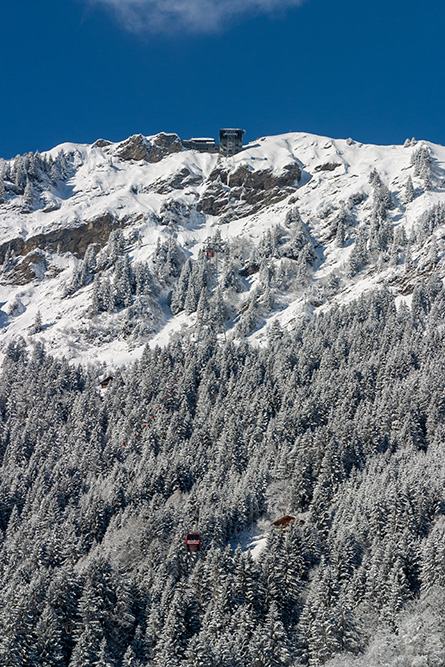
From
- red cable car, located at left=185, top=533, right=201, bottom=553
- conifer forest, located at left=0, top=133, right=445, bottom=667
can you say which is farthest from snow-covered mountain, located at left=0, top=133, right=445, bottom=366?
red cable car, located at left=185, top=533, right=201, bottom=553

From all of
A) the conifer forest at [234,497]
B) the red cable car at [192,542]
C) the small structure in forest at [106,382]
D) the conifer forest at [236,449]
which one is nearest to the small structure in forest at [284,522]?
the conifer forest at [236,449]

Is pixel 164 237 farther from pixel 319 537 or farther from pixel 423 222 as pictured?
pixel 319 537

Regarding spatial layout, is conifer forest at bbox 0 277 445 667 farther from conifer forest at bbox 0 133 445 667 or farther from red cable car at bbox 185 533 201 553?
red cable car at bbox 185 533 201 553

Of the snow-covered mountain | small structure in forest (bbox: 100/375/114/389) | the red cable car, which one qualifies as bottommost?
the red cable car

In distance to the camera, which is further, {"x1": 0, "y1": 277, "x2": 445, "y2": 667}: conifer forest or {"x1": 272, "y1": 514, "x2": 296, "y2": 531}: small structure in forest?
{"x1": 272, "y1": 514, "x2": 296, "y2": 531}: small structure in forest

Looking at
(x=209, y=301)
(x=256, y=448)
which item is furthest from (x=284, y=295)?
(x=256, y=448)

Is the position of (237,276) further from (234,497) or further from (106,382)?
(234,497)

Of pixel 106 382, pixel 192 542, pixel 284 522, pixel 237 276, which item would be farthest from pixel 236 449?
pixel 237 276

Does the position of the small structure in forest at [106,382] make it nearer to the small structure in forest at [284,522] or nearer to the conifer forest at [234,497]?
the conifer forest at [234,497]
